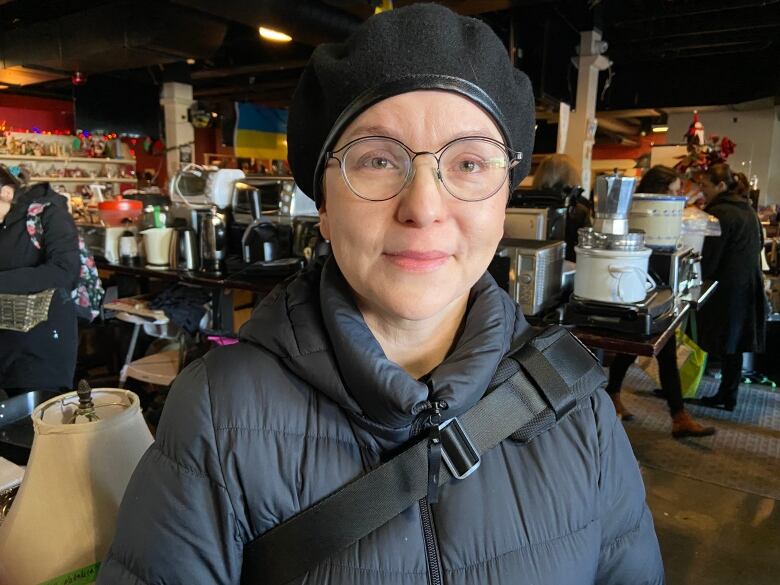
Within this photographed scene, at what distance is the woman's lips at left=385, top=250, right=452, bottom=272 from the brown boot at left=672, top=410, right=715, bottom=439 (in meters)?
3.58

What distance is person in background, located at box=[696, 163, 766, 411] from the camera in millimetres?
3902

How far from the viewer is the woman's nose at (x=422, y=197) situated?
2.54ft

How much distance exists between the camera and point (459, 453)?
80 centimetres

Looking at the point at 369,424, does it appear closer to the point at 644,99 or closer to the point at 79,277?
the point at 79,277

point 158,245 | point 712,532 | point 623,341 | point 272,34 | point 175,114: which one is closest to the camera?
point 623,341

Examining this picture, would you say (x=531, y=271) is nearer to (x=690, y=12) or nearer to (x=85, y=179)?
(x=690, y=12)

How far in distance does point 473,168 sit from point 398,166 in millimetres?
107

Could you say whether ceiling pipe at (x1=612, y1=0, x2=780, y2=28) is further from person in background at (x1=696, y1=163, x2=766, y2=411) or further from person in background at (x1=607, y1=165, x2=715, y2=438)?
person in background at (x1=607, y1=165, x2=715, y2=438)

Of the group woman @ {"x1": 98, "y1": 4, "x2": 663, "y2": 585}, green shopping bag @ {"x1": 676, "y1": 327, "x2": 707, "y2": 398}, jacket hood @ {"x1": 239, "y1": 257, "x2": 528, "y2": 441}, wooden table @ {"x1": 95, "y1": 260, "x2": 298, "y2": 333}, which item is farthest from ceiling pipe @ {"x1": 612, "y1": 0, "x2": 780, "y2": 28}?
jacket hood @ {"x1": 239, "y1": 257, "x2": 528, "y2": 441}

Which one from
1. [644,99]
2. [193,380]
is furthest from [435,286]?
[644,99]


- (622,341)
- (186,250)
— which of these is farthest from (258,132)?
(622,341)

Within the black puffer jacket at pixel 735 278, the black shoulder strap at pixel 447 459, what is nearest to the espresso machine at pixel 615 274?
the black shoulder strap at pixel 447 459

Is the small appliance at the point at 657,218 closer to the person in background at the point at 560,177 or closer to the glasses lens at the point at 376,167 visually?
the person in background at the point at 560,177

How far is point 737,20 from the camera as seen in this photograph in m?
5.34
